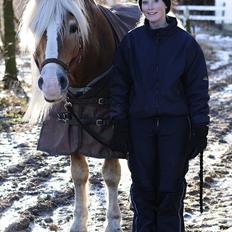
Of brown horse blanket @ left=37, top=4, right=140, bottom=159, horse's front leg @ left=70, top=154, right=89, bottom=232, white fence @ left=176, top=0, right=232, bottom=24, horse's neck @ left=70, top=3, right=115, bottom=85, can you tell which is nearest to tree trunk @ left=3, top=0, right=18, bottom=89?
horse's front leg @ left=70, top=154, right=89, bottom=232

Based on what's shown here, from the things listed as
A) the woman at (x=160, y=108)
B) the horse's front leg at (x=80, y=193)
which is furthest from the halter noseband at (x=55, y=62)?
the horse's front leg at (x=80, y=193)

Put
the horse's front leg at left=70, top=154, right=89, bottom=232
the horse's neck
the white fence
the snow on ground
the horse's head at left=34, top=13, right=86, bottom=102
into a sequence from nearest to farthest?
the horse's head at left=34, top=13, right=86, bottom=102 < the horse's neck < the horse's front leg at left=70, top=154, right=89, bottom=232 < the snow on ground < the white fence

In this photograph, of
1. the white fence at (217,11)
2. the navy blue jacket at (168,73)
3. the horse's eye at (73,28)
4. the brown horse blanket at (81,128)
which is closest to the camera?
the navy blue jacket at (168,73)

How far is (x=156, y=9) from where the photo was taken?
2875mm

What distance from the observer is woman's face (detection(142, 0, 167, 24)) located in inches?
113

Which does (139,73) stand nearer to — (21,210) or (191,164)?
(21,210)

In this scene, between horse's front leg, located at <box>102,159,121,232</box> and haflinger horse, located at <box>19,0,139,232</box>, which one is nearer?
haflinger horse, located at <box>19,0,139,232</box>

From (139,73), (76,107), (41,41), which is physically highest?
(41,41)

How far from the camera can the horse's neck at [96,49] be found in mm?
3337

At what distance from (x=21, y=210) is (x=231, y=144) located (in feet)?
9.21

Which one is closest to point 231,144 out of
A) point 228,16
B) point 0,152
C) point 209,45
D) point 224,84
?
point 0,152

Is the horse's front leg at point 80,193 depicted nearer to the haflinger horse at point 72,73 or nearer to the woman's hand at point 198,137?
the haflinger horse at point 72,73

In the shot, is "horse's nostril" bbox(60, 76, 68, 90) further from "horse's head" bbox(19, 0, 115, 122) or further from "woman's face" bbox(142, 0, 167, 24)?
"woman's face" bbox(142, 0, 167, 24)

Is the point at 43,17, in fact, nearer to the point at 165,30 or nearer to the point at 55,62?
the point at 55,62
